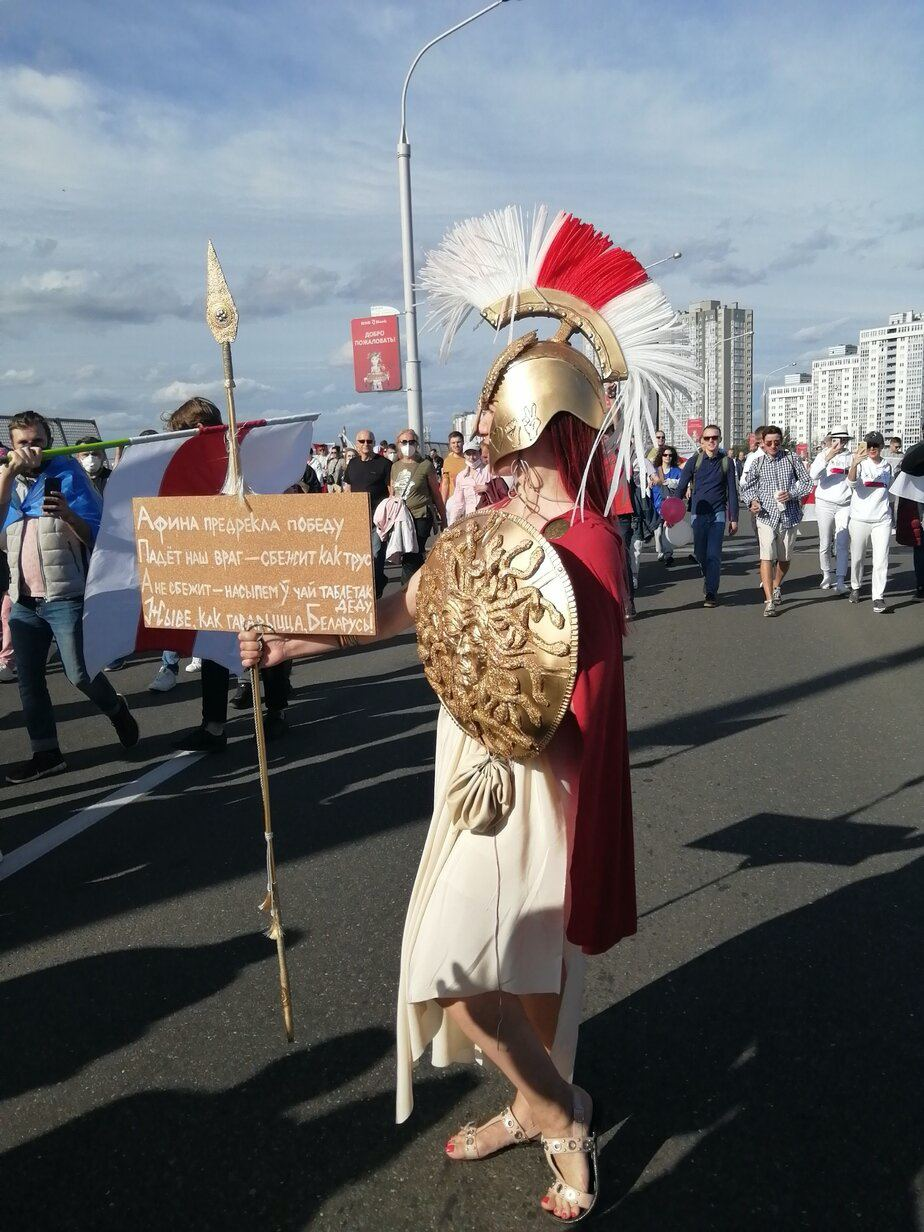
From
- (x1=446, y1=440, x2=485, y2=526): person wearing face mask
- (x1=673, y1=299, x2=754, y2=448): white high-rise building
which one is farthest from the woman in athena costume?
(x1=673, y1=299, x2=754, y2=448): white high-rise building

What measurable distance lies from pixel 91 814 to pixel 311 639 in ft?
9.65

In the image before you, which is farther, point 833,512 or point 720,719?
point 833,512

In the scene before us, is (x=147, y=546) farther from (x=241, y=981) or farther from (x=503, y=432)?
(x=241, y=981)

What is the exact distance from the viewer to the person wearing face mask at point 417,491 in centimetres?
971

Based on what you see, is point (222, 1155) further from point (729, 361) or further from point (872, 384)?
point (872, 384)

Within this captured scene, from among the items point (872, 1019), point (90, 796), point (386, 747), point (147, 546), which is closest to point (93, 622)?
point (147, 546)

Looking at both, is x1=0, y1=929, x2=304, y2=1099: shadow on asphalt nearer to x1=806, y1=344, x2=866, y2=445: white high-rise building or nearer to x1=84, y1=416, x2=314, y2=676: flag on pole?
x1=84, y1=416, x2=314, y2=676: flag on pole

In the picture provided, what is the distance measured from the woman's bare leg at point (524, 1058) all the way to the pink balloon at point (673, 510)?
9.10 metres

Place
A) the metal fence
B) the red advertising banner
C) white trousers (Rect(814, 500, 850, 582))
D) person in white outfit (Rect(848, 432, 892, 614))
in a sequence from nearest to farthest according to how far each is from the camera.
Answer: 1. person in white outfit (Rect(848, 432, 892, 614))
2. white trousers (Rect(814, 500, 850, 582))
3. the metal fence
4. the red advertising banner

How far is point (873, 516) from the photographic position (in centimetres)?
964

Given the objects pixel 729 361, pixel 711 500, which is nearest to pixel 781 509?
pixel 711 500

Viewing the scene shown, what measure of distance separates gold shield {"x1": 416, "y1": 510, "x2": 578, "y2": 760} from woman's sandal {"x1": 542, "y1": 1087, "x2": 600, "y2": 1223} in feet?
3.10

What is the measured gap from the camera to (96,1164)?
2.16 meters

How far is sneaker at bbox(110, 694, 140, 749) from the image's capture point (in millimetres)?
5363
